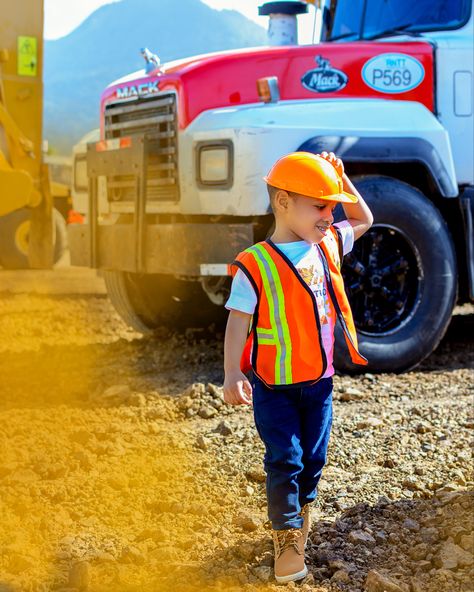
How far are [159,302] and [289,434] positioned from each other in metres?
4.45

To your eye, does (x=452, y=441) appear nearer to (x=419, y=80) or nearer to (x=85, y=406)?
(x=85, y=406)

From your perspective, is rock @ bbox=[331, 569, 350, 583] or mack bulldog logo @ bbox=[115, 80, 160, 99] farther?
mack bulldog logo @ bbox=[115, 80, 160, 99]

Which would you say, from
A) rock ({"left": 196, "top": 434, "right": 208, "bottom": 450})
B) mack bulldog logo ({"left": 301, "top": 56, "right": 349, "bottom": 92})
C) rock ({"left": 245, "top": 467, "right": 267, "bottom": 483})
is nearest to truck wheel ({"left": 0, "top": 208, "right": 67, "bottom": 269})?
mack bulldog logo ({"left": 301, "top": 56, "right": 349, "bottom": 92})

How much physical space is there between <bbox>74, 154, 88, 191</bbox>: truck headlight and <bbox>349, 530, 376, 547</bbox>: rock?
14.1 feet

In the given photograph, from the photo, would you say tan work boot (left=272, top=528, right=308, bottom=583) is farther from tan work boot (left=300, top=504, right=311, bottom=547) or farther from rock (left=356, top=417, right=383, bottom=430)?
rock (left=356, top=417, right=383, bottom=430)

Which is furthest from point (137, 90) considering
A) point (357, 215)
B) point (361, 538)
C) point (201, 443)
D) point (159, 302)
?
point (361, 538)

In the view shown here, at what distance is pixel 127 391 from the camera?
585cm

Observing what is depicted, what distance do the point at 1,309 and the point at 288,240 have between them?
6.87 metres

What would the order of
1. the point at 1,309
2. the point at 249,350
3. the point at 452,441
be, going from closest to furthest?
the point at 249,350 < the point at 452,441 < the point at 1,309

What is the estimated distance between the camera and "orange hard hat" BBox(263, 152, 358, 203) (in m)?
3.21

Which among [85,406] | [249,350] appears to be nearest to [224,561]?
[249,350]

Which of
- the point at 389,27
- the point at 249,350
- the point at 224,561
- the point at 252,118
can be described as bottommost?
the point at 224,561

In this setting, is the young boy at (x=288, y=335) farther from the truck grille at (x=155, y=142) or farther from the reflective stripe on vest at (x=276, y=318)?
the truck grille at (x=155, y=142)

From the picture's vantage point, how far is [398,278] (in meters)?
6.17
